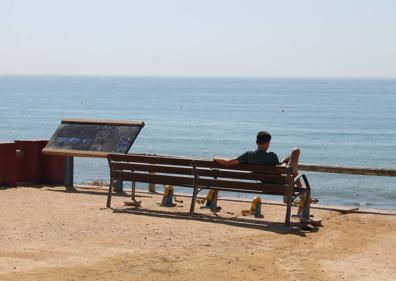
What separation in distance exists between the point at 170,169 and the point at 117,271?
409 cm

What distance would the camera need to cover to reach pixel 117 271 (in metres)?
7.48

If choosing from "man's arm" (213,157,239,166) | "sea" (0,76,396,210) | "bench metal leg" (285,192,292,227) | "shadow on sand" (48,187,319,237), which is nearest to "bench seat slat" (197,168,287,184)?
"man's arm" (213,157,239,166)

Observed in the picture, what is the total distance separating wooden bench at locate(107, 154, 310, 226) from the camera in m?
10.4

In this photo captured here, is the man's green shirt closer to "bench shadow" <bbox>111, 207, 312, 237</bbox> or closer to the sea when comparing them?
"bench shadow" <bbox>111, 207, 312, 237</bbox>

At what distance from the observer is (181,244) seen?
8844 mm

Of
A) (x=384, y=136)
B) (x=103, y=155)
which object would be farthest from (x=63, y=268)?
(x=384, y=136)

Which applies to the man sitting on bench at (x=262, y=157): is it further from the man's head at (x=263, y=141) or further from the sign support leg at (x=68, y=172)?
the sign support leg at (x=68, y=172)

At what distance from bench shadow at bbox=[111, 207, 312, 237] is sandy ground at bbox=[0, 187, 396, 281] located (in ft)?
0.04

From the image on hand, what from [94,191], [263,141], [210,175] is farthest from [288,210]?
[94,191]

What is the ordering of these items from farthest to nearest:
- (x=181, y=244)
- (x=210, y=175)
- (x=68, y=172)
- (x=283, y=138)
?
(x=283, y=138) < (x=68, y=172) < (x=210, y=175) < (x=181, y=244)

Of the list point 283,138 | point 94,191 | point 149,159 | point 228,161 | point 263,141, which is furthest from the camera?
point 283,138

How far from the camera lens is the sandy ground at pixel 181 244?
757 cm

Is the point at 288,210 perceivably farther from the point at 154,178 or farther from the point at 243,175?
the point at 154,178

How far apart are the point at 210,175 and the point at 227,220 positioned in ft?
2.41
